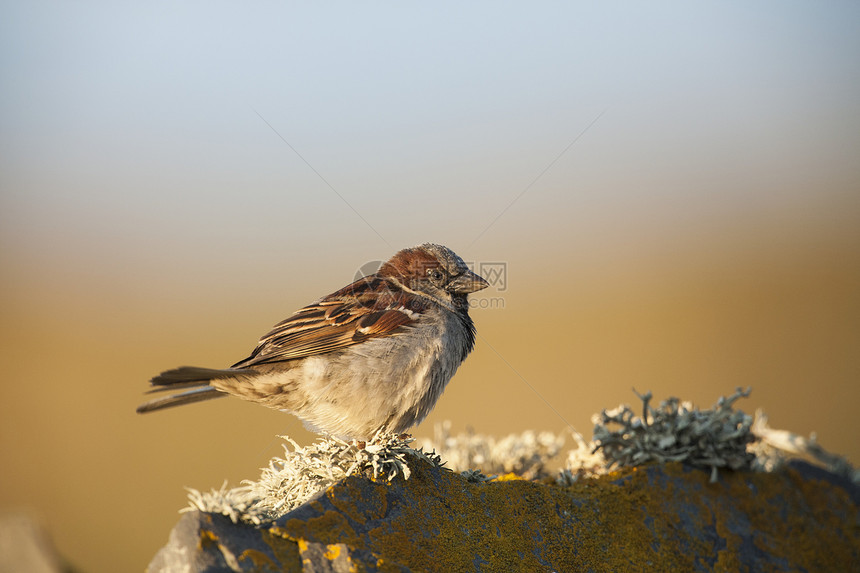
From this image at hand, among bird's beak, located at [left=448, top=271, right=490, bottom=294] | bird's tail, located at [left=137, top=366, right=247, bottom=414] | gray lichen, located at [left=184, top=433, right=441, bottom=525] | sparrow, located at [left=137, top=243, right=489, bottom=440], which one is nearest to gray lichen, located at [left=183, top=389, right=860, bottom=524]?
gray lichen, located at [left=184, top=433, right=441, bottom=525]

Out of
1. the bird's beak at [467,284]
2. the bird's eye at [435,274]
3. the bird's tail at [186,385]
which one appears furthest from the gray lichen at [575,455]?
the bird's eye at [435,274]

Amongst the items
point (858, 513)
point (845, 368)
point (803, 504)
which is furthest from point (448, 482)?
point (845, 368)

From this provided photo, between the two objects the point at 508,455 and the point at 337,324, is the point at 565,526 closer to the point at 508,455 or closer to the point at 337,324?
the point at 508,455

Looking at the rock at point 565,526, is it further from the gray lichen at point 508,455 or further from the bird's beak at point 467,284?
the bird's beak at point 467,284

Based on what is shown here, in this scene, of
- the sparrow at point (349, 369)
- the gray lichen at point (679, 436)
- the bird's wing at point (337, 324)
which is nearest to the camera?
the gray lichen at point (679, 436)

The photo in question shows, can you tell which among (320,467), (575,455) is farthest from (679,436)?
(320,467)

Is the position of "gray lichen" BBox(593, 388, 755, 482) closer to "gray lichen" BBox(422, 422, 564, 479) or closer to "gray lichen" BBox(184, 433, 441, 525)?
"gray lichen" BBox(422, 422, 564, 479)
